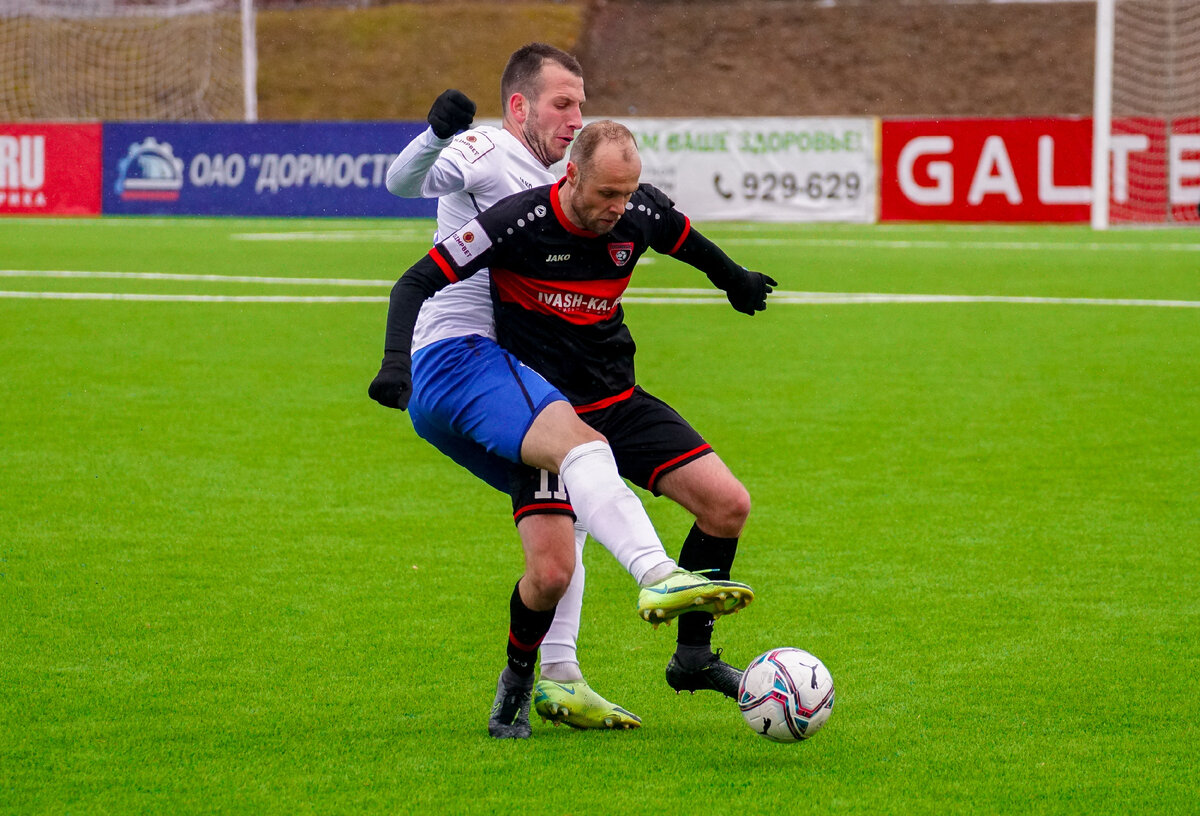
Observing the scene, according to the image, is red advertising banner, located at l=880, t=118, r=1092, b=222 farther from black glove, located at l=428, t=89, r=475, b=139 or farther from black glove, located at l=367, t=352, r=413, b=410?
black glove, located at l=367, t=352, r=413, b=410

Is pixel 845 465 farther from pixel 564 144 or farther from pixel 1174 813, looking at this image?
pixel 1174 813

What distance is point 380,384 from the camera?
167 inches

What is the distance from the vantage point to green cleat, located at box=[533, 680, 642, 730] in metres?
4.58

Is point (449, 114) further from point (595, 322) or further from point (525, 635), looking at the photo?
point (525, 635)

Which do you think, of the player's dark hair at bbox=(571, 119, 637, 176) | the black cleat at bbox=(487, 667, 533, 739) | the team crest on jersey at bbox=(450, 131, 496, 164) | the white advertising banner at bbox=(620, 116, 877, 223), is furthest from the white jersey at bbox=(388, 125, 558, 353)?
the white advertising banner at bbox=(620, 116, 877, 223)

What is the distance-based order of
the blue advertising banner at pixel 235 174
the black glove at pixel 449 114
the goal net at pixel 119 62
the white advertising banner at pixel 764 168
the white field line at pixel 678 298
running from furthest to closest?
the goal net at pixel 119 62 → the blue advertising banner at pixel 235 174 → the white advertising banner at pixel 764 168 → the white field line at pixel 678 298 → the black glove at pixel 449 114

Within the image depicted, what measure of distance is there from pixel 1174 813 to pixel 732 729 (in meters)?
1.26

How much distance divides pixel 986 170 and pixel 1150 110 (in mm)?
3453

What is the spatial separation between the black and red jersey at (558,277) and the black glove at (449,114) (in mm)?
274

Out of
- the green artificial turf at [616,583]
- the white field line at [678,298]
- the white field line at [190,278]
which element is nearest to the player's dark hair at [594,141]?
the green artificial turf at [616,583]

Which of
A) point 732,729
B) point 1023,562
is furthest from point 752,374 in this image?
point 732,729

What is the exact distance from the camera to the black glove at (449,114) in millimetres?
4684

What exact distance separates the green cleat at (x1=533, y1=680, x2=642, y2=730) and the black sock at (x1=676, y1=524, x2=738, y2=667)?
0.82 feet

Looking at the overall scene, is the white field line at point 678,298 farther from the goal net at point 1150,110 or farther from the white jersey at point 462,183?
the white jersey at point 462,183
